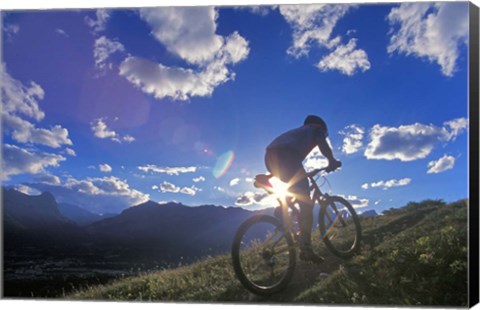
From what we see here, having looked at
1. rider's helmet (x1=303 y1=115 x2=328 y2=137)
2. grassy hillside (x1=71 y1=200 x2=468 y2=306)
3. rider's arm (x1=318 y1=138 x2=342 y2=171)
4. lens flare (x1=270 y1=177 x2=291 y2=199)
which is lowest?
grassy hillside (x1=71 y1=200 x2=468 y2=306)

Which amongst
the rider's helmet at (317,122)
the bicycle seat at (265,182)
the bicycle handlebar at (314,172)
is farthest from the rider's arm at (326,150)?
the bicycle seat at (265,182)

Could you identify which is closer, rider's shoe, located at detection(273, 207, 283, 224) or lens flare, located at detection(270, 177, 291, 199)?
rider's shoe, located at detection(273, 207, 283, 224)

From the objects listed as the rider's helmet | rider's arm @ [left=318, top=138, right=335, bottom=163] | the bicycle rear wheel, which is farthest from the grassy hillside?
the rider's helmet

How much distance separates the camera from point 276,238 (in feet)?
23.6

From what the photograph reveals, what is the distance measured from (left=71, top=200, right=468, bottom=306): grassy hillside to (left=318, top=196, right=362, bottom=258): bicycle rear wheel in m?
0.20

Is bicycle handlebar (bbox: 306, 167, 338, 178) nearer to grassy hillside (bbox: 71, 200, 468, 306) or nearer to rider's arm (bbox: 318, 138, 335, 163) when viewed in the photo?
rider's arm (bbox: 318, 138, 335, 163)

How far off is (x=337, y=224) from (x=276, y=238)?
1.76 meters

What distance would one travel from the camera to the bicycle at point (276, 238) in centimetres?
702

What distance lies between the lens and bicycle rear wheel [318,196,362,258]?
8349 millimetres

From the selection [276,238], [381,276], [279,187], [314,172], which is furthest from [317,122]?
[381,276]

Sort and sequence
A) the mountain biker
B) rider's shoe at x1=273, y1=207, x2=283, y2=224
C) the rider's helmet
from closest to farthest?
rider's shoe at x1=273, y1=207, x2=283, y2=224, the mountain biker, the rider's helmet

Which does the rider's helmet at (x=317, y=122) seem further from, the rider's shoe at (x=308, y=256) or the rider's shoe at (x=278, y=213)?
the rider's shoe at (x=308, y=256)

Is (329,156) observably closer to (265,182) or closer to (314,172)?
(314,172)

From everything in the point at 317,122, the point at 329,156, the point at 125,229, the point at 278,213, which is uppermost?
the point at 317,122
